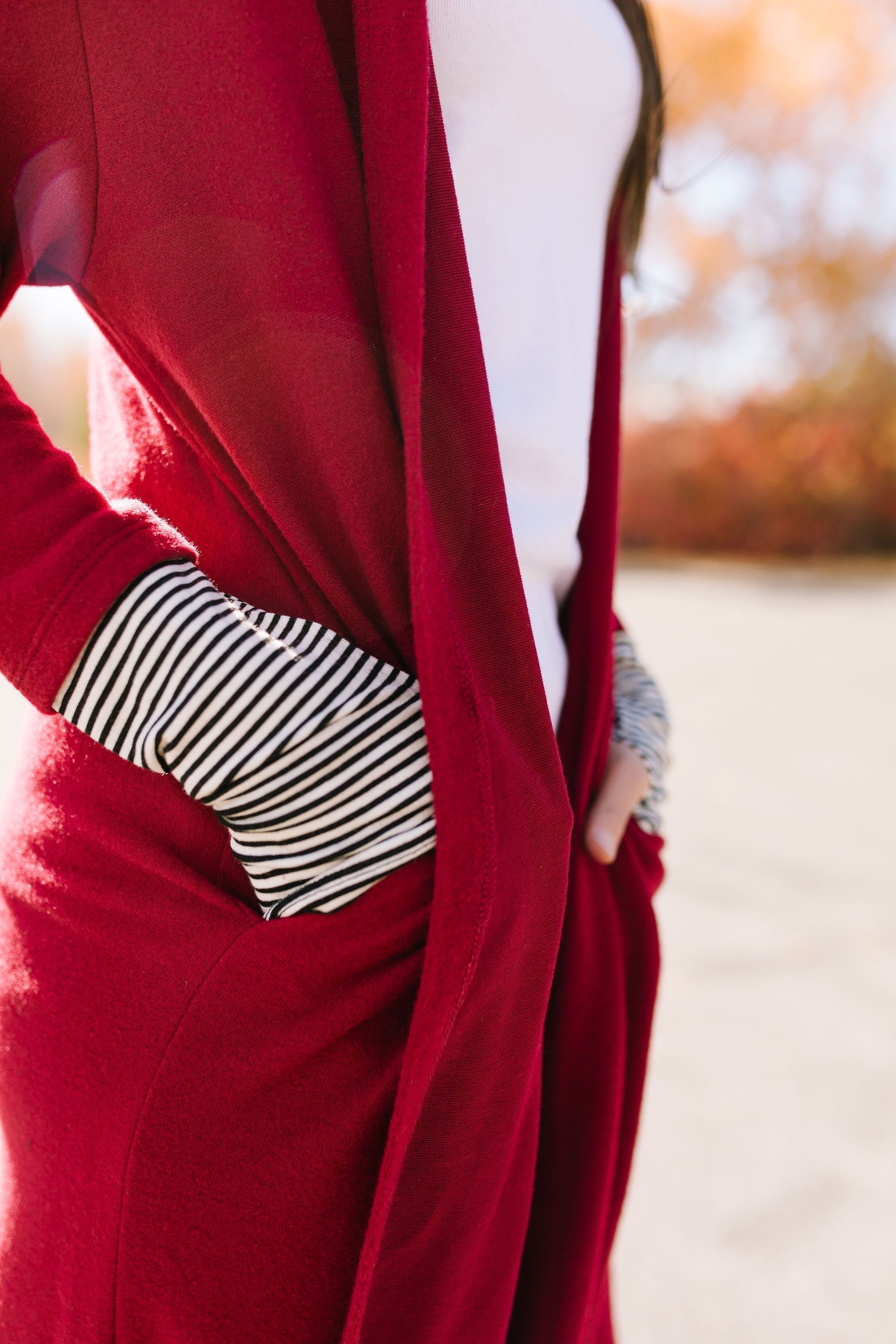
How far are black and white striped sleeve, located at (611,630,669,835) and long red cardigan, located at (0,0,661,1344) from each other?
35cm

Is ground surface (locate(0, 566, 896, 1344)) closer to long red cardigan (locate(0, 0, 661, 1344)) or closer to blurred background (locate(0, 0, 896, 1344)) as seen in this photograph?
blurred background (locate(0, 0, 896, 1344))

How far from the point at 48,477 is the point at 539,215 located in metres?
0.47

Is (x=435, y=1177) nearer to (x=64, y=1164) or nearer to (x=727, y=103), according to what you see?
(x=64, y=1164)

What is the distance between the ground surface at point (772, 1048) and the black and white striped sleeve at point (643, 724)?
1.05 meters

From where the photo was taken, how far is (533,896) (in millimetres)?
719

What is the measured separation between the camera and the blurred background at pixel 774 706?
71.8 inches

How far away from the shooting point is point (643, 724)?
112 cm

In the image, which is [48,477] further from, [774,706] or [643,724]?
[774,706]

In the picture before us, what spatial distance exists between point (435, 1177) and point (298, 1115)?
12 centimetres

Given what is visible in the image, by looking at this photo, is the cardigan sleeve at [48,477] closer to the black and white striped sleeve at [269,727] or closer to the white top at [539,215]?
the black and white striped sleeve at [269,727]

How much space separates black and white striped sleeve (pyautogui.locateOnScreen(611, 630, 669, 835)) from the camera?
109 centimetres

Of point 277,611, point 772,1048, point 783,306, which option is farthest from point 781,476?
point 277,611

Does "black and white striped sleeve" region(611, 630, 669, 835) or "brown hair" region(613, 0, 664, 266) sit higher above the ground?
"brown hair" region(613, 0, 664, 266)

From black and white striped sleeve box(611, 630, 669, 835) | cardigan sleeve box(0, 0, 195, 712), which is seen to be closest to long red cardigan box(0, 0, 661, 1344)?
cardigan sleeve box(0, 0, 195, 712)
